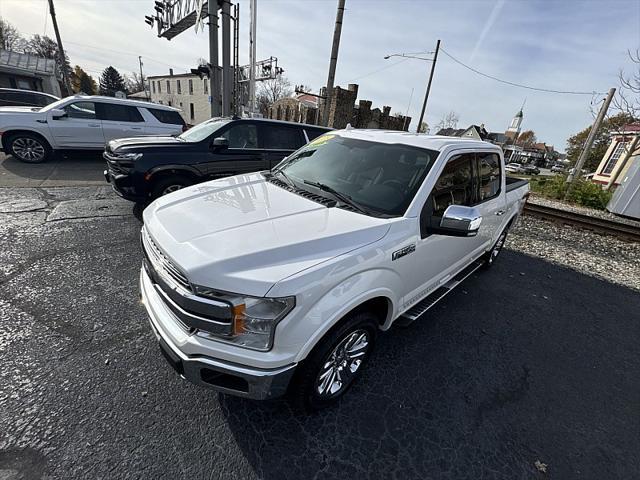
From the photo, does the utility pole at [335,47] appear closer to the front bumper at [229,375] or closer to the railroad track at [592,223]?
the railroad track at [592,223]

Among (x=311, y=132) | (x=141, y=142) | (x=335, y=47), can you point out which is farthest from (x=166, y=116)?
(x=335, y=47)

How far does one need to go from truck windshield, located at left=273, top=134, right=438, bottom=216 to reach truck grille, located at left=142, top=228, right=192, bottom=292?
1348mm

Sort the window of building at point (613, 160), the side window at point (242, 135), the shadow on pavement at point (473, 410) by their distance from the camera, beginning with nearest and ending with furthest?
the shadow on pavement at point (473, 410) < the side window at point (242, 135) < the window of building at point (613, 160)

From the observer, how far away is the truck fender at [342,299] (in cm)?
166

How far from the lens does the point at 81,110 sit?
8.03m

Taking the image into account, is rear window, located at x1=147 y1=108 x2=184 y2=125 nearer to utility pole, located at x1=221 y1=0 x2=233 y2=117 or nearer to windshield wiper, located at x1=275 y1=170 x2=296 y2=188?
utility pole, located at x1=221 y1=0 x2=233 y2=117

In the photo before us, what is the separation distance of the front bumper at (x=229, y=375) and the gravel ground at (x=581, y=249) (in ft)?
20.2

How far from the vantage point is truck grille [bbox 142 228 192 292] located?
5.43ft

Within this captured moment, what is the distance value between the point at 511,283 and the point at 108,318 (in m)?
5.32

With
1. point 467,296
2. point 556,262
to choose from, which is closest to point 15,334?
point 467,296

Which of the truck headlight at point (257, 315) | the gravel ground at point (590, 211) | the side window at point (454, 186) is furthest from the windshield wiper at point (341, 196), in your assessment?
the gravel ground at point (590, 211)

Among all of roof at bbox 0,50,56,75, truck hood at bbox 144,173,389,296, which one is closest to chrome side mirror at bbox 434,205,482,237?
truck hood at bbox 144,173,389,296

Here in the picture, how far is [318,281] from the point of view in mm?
1613

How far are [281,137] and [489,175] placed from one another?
3.97 meters
